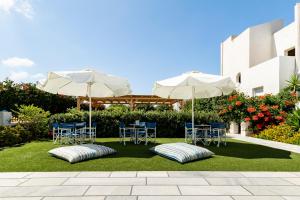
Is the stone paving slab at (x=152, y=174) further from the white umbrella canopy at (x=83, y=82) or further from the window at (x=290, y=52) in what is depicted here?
the window at (x=290, y=52)

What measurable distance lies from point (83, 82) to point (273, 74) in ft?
41.2

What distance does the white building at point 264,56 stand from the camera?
679 inches

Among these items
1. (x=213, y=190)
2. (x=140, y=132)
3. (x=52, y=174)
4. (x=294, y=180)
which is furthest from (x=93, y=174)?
(x=140, y=132)

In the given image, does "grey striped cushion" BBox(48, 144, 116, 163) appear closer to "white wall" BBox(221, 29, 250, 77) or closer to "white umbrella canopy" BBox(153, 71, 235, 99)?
"white umbrella canopy" BBox(153, 71, 235, 99)

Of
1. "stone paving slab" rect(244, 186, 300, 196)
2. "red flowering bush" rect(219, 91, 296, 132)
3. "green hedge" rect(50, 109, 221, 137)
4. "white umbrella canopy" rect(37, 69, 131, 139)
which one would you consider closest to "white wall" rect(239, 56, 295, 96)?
"red flowering bush" rect(219, 91, 296, 132)

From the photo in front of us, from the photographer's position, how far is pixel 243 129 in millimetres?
17422

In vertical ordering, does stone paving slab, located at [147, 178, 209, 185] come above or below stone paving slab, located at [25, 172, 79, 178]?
below

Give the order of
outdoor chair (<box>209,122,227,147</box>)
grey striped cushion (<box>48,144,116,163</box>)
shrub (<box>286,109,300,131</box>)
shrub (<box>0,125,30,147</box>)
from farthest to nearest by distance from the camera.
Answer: shrub (<box>286,109,300,131</box>), shrub (<box>0,125,30,147</box>), outdoor chair (<box>209,122,227,147</box>), grey striped cushion (<box>48,144,116,163</box>)

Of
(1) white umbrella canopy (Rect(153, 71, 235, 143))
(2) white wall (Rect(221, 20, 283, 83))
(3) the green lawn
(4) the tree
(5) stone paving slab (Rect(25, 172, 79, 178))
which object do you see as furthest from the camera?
(2) white wall (Rect(221, 20, 283, 83))

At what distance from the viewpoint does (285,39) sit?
20344mm

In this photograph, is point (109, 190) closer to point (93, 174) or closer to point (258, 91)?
point (93, 174)

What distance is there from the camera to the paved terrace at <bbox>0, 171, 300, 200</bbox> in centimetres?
487

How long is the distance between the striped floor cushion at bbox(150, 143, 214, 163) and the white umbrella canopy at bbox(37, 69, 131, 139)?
9.34 feet

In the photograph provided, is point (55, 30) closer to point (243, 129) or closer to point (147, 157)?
point (147, 157)
